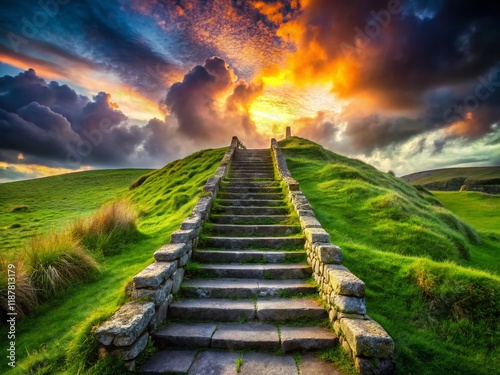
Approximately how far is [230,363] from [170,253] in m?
2.25

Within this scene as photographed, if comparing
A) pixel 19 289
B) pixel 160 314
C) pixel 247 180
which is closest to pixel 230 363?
pixel 160 314

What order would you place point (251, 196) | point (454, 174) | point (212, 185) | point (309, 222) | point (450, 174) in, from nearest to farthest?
1. point (309, 222)
2. point (212, 185)
3. point (251, 196)
4. point (454, 174)
5. point (450, 174)

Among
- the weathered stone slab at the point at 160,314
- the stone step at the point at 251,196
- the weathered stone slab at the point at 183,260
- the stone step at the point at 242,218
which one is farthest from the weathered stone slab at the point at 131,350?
the stone step at the point at 251,196

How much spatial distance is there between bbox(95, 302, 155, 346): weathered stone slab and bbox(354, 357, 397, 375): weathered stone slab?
2.86 metres

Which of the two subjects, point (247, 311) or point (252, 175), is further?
point (252, 175)

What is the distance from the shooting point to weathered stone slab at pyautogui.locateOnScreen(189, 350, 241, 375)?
11.0 ft

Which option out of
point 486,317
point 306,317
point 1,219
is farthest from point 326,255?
point 1,219

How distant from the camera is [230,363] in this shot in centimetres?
352

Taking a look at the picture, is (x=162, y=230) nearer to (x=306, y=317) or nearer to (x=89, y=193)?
(x=306, y=317)

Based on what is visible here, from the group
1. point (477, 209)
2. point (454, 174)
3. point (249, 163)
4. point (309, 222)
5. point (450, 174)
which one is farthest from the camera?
point (450, 174)

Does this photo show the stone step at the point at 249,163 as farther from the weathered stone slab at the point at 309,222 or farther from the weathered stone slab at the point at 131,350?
the weathered stone slab at the point at 131,350

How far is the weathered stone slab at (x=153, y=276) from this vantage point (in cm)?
414

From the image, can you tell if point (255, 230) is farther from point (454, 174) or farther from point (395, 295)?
point (454, 174)

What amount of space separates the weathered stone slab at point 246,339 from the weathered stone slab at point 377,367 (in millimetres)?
1189
